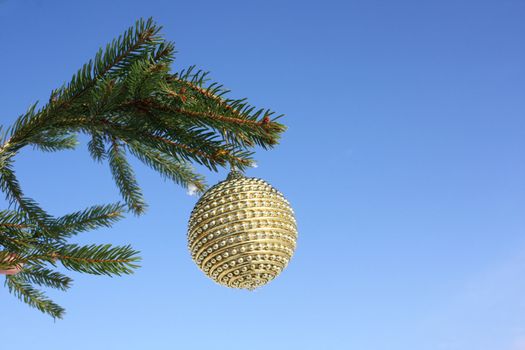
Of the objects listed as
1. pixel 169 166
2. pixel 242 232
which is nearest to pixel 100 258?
pixel 242 232

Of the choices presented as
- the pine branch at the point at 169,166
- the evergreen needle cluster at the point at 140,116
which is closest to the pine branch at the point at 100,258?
the evergreen needle cluster at the point at 140,116

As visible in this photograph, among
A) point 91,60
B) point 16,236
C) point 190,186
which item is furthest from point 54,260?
point 190,186

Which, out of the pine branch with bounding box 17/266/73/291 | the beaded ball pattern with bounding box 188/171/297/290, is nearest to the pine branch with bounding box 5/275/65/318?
the pine branch with bounding box 17/266/73/291

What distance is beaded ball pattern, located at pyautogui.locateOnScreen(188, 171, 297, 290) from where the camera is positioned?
2.41 meters

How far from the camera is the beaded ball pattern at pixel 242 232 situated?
241cm

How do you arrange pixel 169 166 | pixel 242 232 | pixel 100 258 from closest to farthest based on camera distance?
pixel 100 258
pixel 242 232
pixel 169 166

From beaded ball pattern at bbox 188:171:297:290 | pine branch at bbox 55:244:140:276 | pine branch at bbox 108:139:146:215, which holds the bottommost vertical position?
pine branch at bbox 55:244:140:276

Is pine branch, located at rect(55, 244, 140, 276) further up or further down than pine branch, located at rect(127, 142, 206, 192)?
further down

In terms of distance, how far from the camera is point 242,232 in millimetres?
2404

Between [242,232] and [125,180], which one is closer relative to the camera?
[242,232]

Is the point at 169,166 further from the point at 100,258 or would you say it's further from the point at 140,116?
the point at 100,258

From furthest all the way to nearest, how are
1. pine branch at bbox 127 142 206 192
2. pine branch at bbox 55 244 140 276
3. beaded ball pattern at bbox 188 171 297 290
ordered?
A: pine branch at bbox 127 142 206 192 → beaded ball pattern at bbox 188 171 297 290 → pine branch at bbox 55 244 140 276

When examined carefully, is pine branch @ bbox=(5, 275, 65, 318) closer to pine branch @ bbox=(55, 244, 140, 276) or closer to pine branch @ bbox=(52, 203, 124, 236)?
pine branch @ bbox=(52, 203, 124, 236)

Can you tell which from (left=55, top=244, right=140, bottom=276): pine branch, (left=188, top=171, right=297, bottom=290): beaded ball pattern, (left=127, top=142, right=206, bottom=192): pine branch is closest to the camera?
(left=55, top=244, right=140, bottom=276): pine branch
